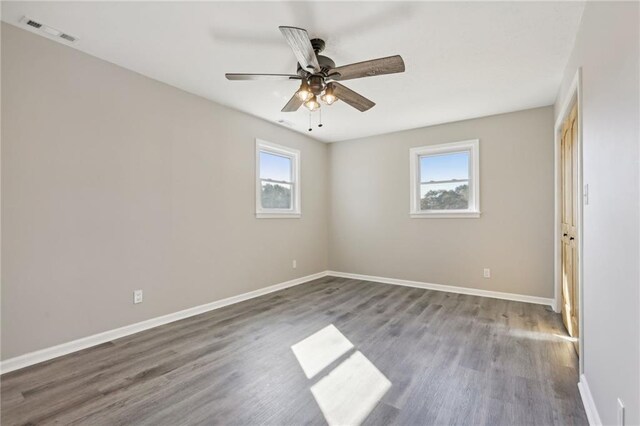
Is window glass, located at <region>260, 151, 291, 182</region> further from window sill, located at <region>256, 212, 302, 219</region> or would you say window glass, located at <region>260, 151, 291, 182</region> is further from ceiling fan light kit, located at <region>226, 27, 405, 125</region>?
ceiling fan light kit, located at <region>226, 27, 405, 125</region>

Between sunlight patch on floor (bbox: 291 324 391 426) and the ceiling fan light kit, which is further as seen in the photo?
the ceiling fan light kit

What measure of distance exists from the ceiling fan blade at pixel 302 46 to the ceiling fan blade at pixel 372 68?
0.21 meters

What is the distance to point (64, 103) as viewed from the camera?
2.56 meters

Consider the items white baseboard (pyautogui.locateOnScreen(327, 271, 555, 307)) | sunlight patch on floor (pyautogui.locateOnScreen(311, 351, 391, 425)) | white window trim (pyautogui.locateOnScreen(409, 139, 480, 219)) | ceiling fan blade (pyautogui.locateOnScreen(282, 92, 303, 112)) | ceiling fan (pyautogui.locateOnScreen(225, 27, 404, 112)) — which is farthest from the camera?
white window trim (pyautogui.locateOnScreen(409, 139, 480, 219))

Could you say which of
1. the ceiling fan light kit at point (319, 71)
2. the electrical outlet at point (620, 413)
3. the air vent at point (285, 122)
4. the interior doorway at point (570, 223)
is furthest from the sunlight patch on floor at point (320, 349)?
the air vent at point (285, 122)

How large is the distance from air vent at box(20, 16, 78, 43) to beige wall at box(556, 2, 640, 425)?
3587mm

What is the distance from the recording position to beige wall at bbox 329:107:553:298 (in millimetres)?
3990

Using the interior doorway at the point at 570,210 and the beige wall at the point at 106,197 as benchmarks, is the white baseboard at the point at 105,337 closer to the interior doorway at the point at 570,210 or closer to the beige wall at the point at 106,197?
the beige wall at the point at 106,197

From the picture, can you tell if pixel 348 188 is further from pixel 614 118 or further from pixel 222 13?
pixel 614 118

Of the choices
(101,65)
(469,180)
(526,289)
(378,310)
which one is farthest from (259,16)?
(526,289)

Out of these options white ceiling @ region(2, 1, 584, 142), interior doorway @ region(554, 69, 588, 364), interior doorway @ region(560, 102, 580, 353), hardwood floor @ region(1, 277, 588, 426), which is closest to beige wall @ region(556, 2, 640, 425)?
interior doorway @ region(554, 69, 588, 364)

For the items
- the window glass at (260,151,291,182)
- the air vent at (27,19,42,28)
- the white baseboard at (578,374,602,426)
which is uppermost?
the air vent at (27,19,42,28)

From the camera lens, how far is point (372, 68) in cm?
224

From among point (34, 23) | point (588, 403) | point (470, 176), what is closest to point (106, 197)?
point (34, 23)
